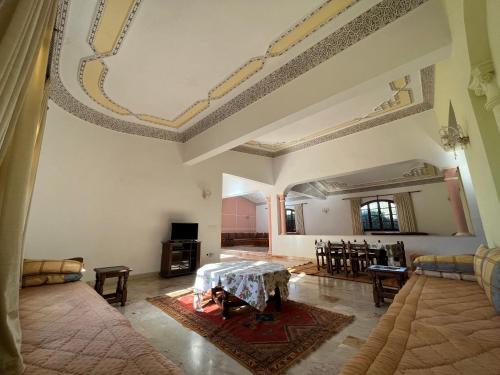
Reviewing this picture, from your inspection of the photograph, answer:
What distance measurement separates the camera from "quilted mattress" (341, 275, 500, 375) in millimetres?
976

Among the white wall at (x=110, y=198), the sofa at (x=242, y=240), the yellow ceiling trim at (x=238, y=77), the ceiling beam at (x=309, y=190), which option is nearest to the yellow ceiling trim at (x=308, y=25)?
the yellow ceiling trim at (x=238, y=77)

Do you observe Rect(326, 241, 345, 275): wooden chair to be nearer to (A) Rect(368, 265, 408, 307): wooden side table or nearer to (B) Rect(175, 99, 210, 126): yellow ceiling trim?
(A) Rect(368, 265, 408, 307): wooden side table

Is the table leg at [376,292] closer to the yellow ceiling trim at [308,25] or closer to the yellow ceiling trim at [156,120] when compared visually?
the yellow ceiling trim at [308,25]

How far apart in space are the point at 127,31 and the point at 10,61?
88.6 inches

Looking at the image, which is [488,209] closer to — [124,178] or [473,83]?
[473,83]

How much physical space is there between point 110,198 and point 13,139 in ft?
12.4

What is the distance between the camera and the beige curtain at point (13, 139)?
832 mm

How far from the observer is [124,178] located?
15.4 ft

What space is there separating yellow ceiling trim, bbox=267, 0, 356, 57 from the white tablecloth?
2.89m

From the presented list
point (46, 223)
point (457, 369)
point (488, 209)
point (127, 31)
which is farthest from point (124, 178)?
point (488, 209)

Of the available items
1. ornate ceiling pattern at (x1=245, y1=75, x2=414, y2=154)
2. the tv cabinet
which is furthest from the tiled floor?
ornate ceiling pattern at (x1=245, y1=75, x2=414, y2=154)

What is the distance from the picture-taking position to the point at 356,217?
10914 mm

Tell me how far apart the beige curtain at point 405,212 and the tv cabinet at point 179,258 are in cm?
916

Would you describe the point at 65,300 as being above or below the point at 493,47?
below
